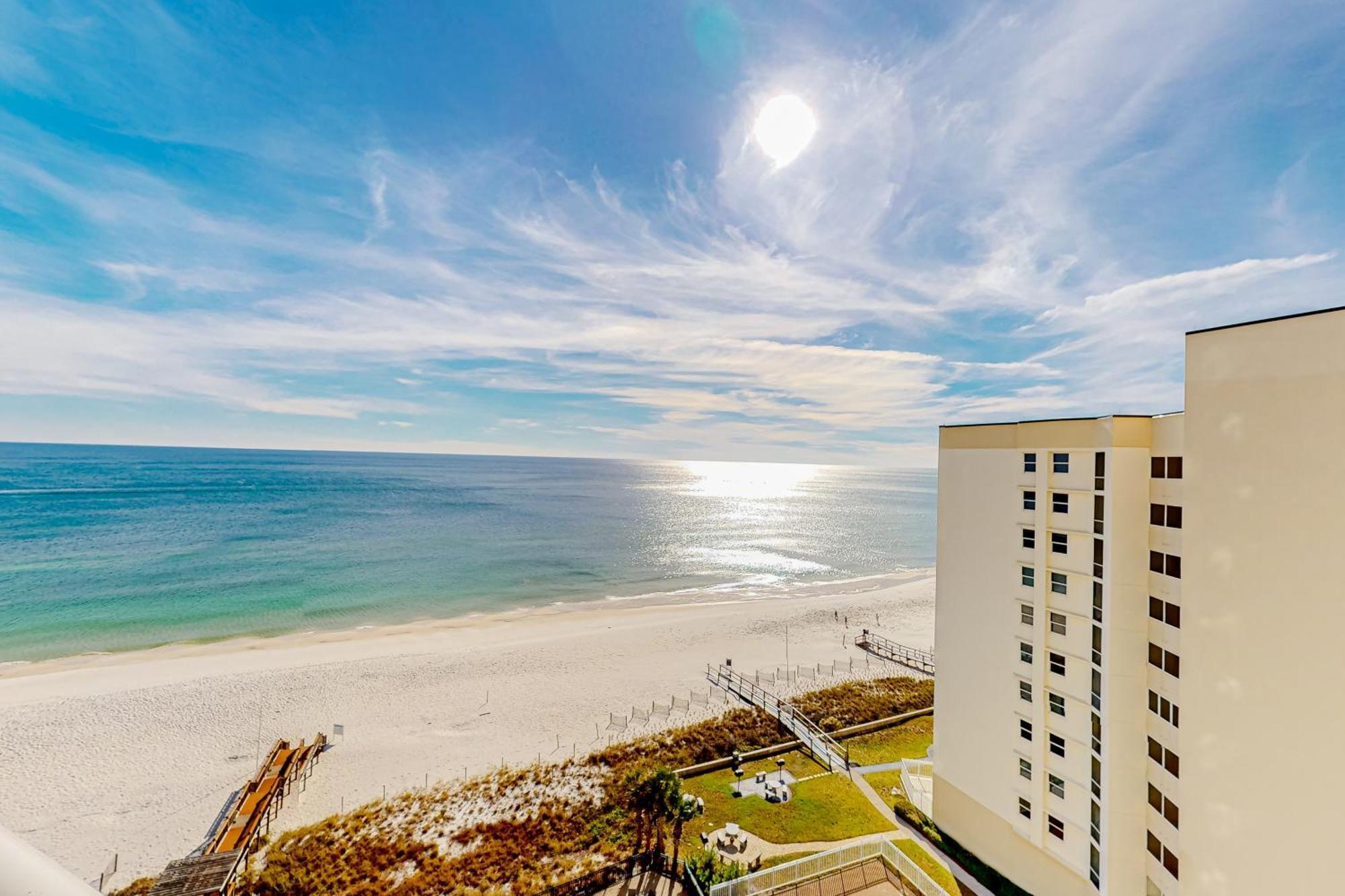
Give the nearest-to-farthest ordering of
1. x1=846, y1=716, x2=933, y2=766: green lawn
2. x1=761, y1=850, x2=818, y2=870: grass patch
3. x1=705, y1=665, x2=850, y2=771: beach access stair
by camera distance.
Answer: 1. x1=761, y1=850, x2=818, y2=870: grass patch
2. x1=705, y1=665, x2=850, y2=771: beach access stair
3. x1=846, y1=716, x2=933, y2=766: green lawn

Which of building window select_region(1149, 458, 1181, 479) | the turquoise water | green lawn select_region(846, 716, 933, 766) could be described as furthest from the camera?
the turquoise water

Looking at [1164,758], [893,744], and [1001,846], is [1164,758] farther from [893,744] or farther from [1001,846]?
[893,744]

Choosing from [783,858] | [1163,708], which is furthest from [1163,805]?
[783,858]

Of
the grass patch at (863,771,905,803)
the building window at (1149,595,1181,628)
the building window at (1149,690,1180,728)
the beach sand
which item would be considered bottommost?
the beach sand

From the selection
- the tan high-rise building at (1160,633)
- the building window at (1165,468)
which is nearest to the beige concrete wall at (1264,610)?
the tan high-rise building at (1160,633)

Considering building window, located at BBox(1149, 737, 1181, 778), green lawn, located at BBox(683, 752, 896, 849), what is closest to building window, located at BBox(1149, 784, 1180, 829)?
building window, located at BBox(1149, 737, 1181, 778)

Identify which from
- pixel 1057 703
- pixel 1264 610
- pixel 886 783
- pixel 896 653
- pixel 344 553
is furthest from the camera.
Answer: pixel 344 553

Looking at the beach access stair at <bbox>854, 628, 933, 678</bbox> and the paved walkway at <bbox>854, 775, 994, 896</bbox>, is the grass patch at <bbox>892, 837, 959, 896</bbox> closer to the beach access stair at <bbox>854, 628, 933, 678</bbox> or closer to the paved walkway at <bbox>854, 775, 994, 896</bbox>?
the paved walkway at <bbox>854, 775, 994, 896</bbox>
